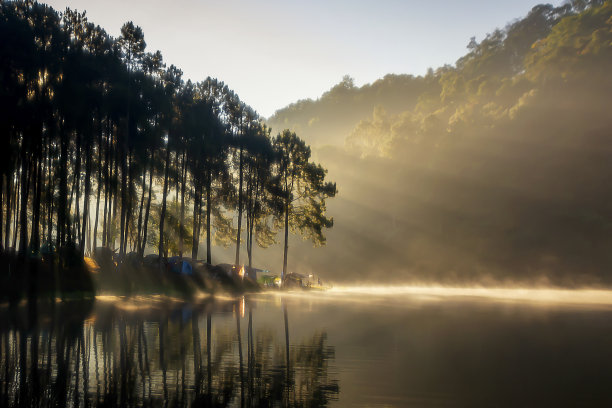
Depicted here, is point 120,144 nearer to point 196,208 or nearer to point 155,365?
point 196,208

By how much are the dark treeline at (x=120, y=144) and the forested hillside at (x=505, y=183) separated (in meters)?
63.0

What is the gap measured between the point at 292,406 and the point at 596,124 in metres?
130

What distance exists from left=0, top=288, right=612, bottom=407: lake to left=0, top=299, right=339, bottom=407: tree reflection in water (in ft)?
0.09

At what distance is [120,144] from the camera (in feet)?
147

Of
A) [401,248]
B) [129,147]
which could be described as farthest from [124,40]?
[401,248]

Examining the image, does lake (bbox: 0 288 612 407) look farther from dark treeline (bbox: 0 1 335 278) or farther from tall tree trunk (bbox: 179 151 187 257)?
tall tree trunk (bbox: 179 151 187 257)

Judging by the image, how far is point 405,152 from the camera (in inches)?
5935

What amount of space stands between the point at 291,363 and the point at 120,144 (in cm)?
3599

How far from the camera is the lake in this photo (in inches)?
367

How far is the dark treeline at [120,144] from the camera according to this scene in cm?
3356

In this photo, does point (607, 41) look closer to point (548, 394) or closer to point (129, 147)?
point (129, 147)

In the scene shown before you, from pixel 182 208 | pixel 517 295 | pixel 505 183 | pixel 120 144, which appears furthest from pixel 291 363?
pixel 505 183

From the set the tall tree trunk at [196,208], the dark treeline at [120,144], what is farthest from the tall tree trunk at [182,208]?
the tall tree trunk at [196,208]

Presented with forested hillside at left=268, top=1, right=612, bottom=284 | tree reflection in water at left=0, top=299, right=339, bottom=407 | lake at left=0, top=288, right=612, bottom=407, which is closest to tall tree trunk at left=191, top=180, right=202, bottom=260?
lake at left=0, top=288, right=612, bottom=407
